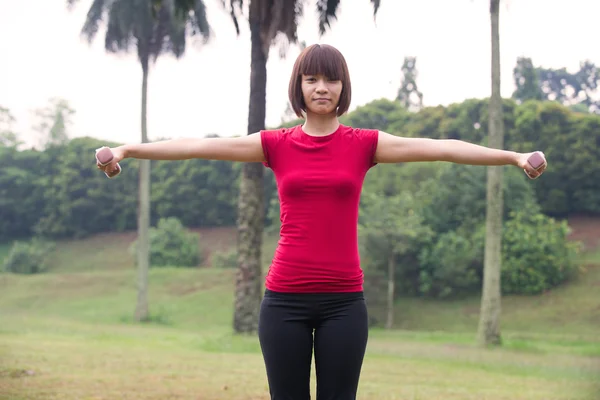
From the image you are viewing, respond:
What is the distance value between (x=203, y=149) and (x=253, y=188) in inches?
455

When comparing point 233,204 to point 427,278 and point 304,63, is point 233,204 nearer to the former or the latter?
point 427,278

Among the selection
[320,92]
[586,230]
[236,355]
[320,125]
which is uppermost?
[320,92]

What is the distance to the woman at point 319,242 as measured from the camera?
2.45 meters

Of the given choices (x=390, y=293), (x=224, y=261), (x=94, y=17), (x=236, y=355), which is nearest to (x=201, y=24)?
(x=94, y=17)

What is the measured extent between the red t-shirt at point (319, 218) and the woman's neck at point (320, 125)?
5cm

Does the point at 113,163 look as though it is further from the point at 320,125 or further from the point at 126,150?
the point at 320,125

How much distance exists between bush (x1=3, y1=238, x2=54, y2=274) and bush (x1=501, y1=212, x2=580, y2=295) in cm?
2540

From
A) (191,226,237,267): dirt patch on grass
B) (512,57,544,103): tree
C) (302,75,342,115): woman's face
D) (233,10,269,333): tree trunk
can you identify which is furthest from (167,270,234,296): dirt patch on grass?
(302,75,342,115): woman's face

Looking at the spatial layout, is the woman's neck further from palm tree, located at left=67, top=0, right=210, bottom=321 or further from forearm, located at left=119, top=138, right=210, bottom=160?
palm tree, located at left=67, top=0, right=210, bottom=321

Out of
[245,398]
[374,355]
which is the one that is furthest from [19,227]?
[245,398]

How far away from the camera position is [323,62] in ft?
8.26

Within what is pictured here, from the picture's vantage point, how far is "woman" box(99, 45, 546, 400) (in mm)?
2449

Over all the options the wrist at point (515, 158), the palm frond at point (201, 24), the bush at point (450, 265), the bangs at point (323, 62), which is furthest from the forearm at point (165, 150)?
the bush at point (450, 265)

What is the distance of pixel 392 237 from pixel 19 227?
27987 millimetres
